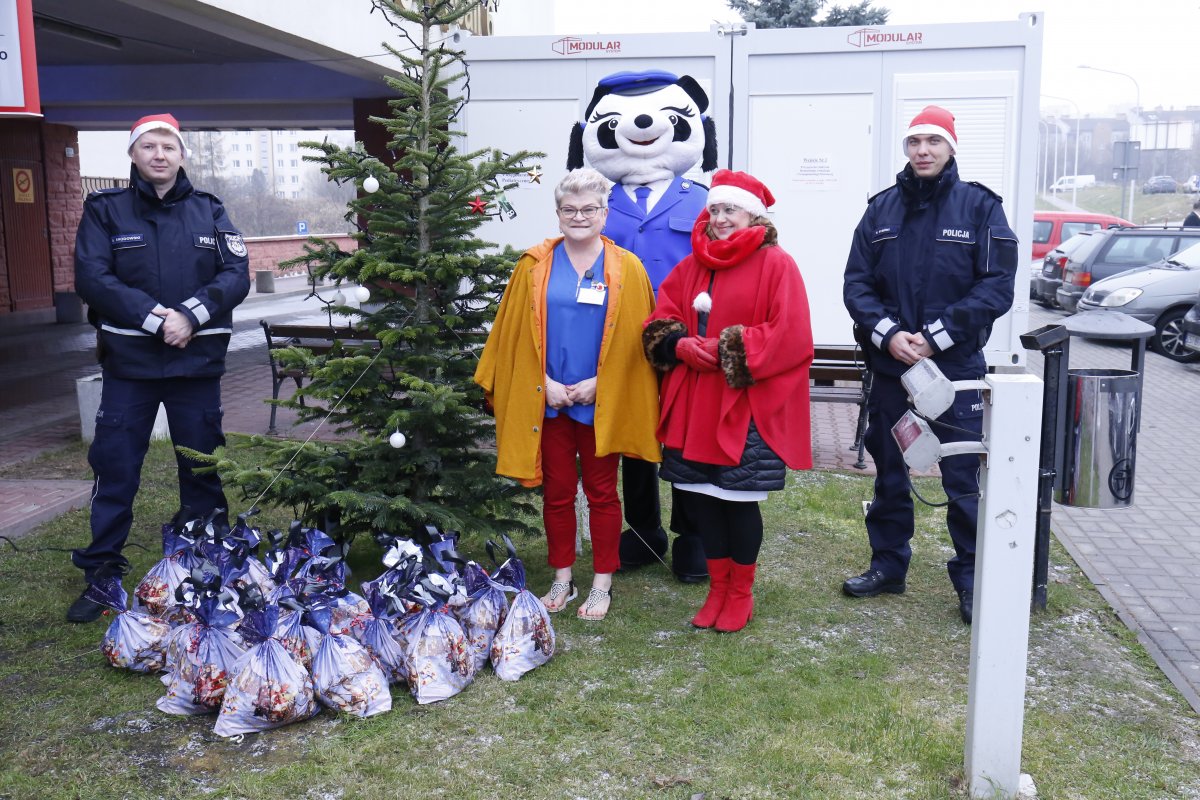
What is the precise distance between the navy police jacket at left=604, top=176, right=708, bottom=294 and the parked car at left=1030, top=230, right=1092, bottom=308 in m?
14.9

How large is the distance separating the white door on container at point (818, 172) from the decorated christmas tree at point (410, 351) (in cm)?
382

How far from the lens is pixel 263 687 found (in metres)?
3.61

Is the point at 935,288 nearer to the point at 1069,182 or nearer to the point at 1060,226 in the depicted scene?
the point at 1060,226

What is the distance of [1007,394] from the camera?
307 centimetres

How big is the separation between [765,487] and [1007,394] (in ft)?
4.33

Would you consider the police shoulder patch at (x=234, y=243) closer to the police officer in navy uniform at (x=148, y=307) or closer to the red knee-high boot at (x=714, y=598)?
the police officer in navy uniform at (x=148, y=307)

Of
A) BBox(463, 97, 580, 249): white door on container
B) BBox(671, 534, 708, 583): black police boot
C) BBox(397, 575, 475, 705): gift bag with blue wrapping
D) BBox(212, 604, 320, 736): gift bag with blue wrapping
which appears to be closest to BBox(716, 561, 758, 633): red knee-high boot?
BBox(671, 534, 708, 583): black police boot

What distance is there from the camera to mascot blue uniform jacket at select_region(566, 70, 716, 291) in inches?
194

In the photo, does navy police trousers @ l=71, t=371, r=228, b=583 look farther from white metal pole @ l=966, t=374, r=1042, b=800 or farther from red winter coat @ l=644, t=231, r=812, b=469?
white metal pole @ l=966, t=374, r=1042, b=800

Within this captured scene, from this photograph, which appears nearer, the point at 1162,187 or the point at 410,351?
the point at 410,351

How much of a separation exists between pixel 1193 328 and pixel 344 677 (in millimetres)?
12049

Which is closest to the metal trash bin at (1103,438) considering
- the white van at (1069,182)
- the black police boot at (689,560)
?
the black police boot at (689,560)

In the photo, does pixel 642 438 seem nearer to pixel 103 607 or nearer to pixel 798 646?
pixel 798 646

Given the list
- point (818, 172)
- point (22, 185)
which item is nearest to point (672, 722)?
point (818, 172)
